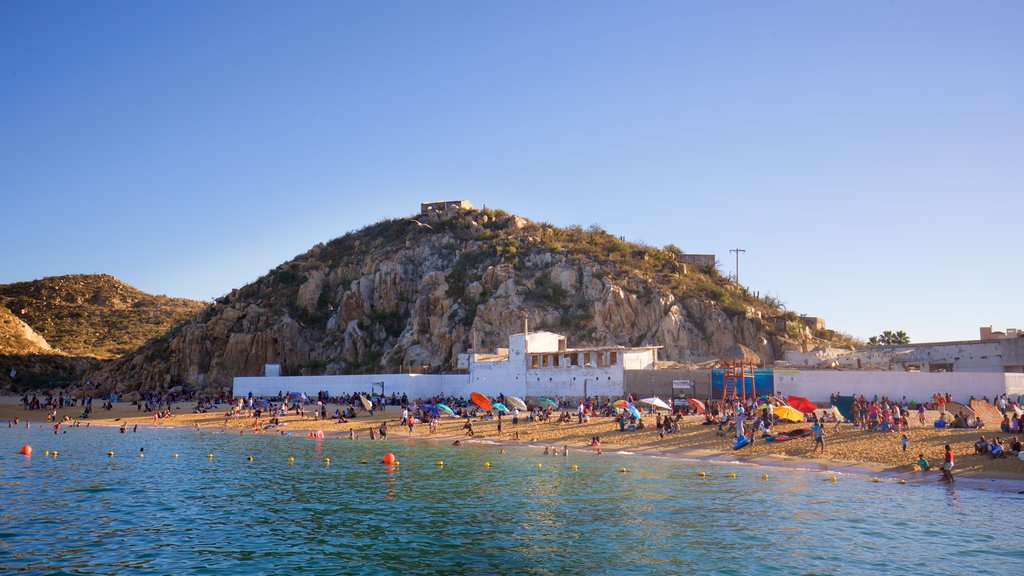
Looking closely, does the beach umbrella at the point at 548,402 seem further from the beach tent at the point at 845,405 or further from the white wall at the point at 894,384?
the beach tent at the point at 845,405

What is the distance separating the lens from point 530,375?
186 ft

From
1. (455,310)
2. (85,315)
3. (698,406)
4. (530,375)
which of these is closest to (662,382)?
(698,406)

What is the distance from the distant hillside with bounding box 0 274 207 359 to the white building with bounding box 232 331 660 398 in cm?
5479

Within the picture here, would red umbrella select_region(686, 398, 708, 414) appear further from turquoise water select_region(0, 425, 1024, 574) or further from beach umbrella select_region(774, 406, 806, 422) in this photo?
turquoise water select_region(0, 425, 1024, 574)

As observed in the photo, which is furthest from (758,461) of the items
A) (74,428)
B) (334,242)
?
(334,242)

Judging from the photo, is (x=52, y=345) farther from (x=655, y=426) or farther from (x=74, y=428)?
(x=655, y=426)

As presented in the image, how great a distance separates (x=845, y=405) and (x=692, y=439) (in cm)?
982

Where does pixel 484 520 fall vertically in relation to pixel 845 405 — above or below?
below

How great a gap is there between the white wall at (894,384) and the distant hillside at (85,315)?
85.7 meters

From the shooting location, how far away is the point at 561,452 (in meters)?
38.5

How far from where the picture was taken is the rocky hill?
69.6 meters

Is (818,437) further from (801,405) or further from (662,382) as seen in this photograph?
(662,382)

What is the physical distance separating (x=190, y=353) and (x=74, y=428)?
24.0 meters

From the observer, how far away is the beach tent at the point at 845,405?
40906 millimetres
